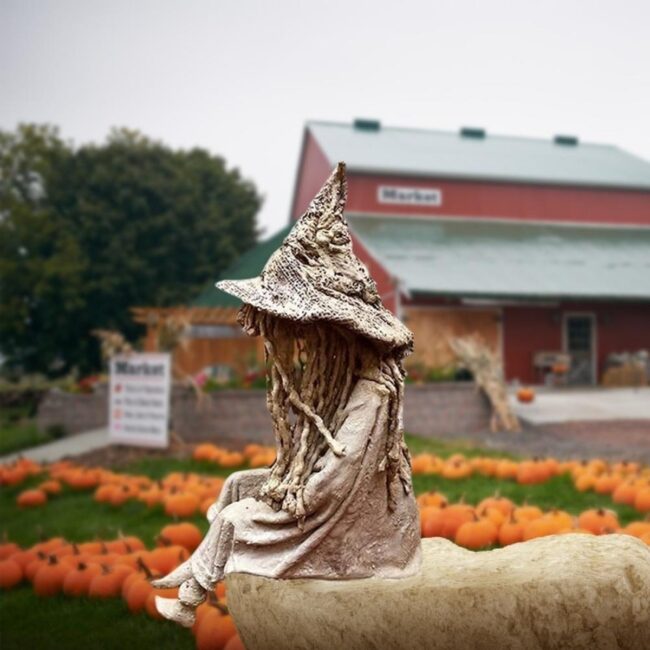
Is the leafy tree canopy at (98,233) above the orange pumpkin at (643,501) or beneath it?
above

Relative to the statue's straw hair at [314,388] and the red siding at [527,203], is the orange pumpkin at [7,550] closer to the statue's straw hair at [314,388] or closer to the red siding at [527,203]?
the statue's straw hair at [314,388]

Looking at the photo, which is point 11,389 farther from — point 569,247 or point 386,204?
point 569,247

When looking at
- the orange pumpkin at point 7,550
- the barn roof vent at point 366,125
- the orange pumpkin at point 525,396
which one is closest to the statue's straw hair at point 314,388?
the orange pumpkin at point 7,550

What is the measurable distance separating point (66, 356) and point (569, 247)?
1415cm

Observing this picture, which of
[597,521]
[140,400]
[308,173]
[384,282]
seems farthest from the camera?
[308,173]

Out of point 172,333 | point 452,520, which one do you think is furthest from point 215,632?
point 172,333

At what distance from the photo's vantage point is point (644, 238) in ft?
65.3

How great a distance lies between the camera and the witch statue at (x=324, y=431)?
7.81 ft

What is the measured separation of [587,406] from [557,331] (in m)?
5.52

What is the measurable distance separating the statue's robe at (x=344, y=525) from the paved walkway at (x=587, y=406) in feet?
28.8

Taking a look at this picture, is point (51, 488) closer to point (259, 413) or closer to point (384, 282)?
point (259, 413)

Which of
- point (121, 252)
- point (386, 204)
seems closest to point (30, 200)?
point (121, 252)

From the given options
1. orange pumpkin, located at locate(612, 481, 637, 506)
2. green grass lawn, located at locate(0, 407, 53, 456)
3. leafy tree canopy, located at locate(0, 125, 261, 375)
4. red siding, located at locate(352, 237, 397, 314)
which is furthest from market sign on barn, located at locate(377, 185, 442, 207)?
orange pumpkin, located at locate(612, 481, 637, 506)

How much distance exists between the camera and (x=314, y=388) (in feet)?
8.30
